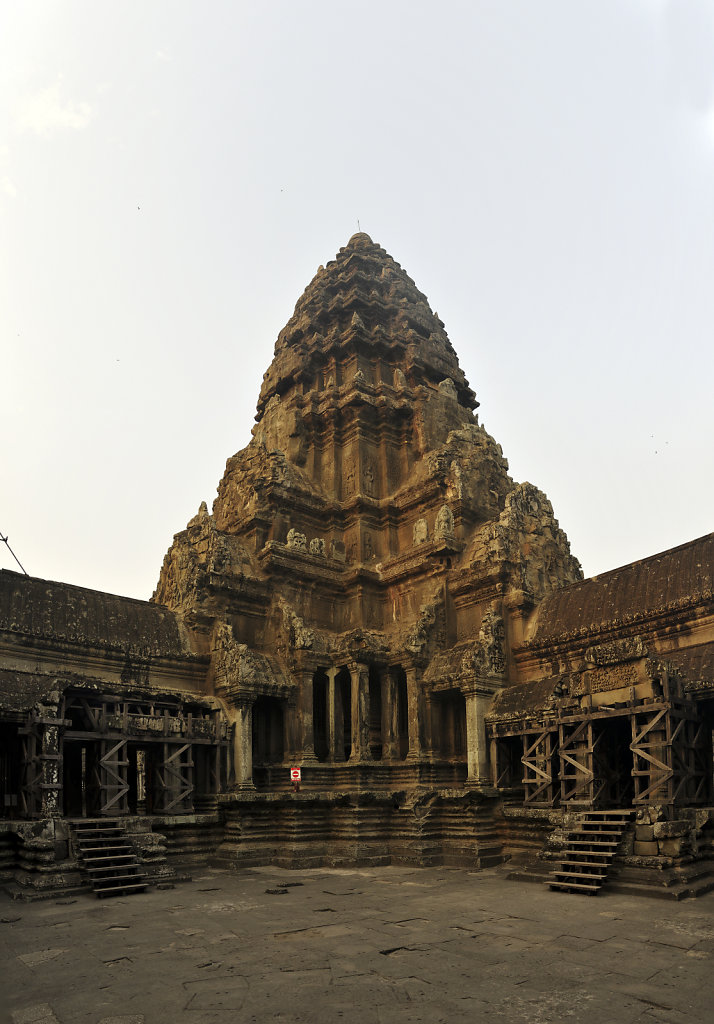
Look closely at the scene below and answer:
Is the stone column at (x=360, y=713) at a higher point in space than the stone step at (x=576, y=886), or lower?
higher

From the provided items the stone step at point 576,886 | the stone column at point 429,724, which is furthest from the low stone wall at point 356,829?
the stone step at point 576,886

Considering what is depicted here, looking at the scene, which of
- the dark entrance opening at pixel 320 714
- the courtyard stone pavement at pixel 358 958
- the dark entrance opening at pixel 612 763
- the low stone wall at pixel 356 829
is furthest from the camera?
the dark entrance opening at pixel 320 714

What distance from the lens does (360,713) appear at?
2062 cm

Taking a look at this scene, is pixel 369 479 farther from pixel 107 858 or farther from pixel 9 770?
pixel 107 858

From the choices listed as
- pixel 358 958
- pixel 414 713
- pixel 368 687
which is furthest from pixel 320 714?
pixel 358 958

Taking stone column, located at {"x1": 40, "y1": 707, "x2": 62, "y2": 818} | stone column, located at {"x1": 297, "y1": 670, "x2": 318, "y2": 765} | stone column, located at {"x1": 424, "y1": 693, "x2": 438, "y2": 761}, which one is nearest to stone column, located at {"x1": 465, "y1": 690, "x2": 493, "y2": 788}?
stone column, located at {"x1": 424, "y1": 693, "x2": 438, "y2": 761}

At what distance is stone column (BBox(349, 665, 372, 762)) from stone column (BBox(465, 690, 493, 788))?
2.77 metres

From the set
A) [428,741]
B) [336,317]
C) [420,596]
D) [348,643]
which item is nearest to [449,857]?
[428,741]

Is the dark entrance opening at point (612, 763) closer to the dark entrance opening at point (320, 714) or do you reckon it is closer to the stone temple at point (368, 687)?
the stone temple at point (368, 687)

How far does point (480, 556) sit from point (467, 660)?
3378 millimetres

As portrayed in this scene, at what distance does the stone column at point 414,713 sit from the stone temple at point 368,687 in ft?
0.18

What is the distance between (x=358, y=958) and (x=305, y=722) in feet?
37.9

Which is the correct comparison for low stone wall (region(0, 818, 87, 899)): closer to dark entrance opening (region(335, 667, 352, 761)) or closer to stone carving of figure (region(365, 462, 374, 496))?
dark entrance opening (region(335, 667, 352, 761))

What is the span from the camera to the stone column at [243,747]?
62.5 ft
